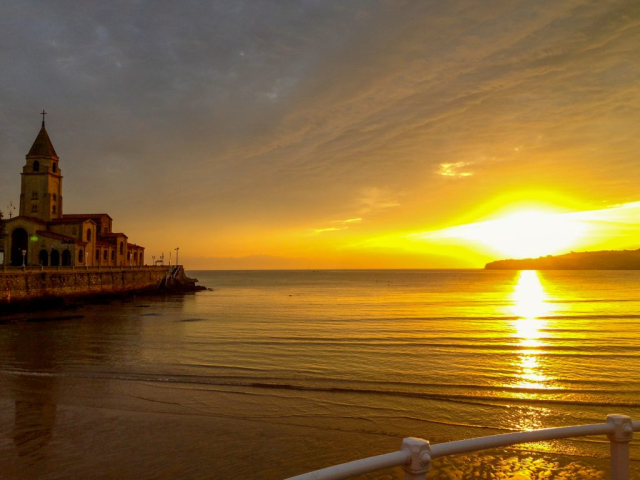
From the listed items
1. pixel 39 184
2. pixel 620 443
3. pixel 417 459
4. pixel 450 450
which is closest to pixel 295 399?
pixel 620 443

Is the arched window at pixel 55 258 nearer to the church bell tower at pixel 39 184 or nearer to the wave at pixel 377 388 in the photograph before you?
the church bell tower at pixel 39 184

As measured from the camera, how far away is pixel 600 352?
74.0ft

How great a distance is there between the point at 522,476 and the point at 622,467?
5613mm

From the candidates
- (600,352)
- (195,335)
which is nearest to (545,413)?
(600,352)

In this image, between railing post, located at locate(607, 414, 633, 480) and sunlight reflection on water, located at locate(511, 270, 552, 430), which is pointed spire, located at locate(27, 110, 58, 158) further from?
railing post, located at locate(607, 414, 633, 480)

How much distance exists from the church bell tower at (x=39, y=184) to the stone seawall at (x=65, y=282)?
15122 millimetres

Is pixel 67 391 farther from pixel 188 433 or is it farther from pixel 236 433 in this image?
pixel 236 433

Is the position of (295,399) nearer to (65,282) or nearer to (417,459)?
(417,459)

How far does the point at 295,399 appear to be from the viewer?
14.3 metres

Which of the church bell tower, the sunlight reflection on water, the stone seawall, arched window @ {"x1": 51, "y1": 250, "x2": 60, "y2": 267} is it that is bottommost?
the sunlight reflection on water

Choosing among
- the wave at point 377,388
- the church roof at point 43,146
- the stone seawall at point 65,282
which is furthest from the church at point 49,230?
the wave at point 377,388

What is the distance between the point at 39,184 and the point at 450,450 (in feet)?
266

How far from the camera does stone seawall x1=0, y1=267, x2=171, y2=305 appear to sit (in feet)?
144

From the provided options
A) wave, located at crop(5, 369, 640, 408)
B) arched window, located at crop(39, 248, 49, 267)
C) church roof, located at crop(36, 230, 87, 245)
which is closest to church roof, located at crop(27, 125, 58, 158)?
church roof, located at crop(36, 230, 87, 245)
